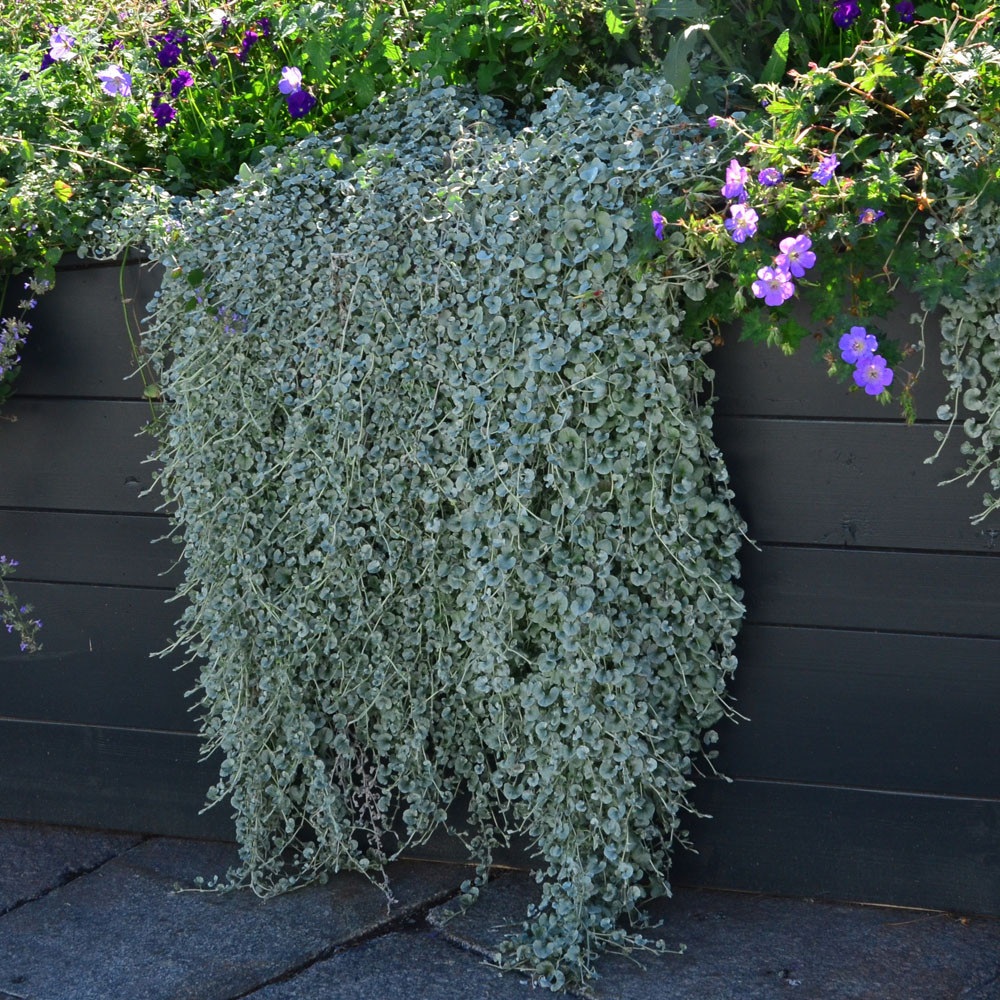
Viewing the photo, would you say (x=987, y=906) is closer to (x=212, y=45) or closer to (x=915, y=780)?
(x=915, y=780)

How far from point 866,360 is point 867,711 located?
2.11 feet

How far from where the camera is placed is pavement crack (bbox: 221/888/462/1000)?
1.97 metres

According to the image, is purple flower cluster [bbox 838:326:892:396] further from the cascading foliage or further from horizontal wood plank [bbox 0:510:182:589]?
horizontal wood plank [bbox 0:510:182:589]

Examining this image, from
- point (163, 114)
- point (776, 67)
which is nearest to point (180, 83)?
point (163, 114)

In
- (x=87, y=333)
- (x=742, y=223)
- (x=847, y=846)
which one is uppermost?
(x=742, y=223)

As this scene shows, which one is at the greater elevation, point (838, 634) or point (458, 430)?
point (458, 430)

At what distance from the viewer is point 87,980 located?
1998mm

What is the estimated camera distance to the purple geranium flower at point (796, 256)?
5.48 ft

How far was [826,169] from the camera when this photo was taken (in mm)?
1671

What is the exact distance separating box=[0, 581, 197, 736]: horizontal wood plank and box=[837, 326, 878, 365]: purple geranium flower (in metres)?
1.38

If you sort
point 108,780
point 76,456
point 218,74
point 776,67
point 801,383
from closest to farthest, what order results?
1. point 776,67
2. point 801,383
3. point 76,456
4. point 108,780
5. point 218,74

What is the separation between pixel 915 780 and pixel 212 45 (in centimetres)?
207

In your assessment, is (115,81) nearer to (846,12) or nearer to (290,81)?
(290,81)

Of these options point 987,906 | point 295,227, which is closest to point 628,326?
point 295,227
